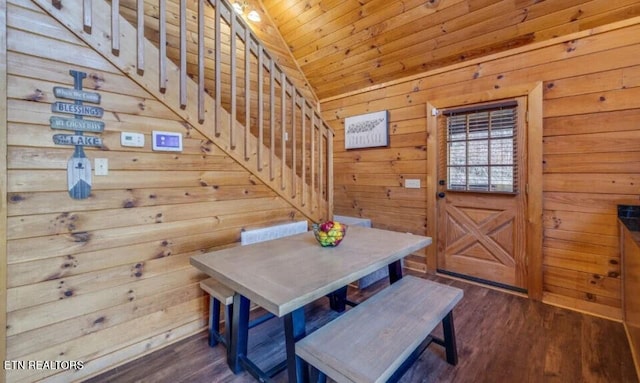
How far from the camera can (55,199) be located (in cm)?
165

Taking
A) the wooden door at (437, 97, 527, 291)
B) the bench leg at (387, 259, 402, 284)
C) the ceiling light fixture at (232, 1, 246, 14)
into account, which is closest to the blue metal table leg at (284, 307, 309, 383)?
the bench leg at (387, 259, 402, 284)

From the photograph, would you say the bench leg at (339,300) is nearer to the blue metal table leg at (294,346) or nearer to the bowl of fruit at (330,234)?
the bowl of fruit at (330,234)

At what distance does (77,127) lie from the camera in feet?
5.54

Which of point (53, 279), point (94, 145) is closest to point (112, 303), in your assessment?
point (53, 279)

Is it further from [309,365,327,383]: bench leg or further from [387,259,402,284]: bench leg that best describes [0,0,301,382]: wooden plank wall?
[387,259,402,284]: bench leg

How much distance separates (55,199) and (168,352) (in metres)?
1.20

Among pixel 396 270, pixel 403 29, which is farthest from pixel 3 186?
pixel 403 29

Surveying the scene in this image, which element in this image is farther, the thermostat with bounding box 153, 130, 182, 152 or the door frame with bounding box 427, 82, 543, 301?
the door frame with bounding box 427, 82, 543, 301

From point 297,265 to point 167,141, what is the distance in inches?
51.1

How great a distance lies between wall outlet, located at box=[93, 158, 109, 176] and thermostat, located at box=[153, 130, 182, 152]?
0.97 ft

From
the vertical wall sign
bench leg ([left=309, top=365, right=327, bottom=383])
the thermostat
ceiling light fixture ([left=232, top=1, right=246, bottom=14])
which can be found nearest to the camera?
bench leg ([left=309, top=365, right=327, bottom=383])

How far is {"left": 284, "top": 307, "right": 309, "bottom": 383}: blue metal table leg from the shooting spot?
137cm

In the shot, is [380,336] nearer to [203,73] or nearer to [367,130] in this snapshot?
[203,73]

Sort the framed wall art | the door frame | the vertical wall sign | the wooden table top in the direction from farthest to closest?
1. the framed wall art
2. the door frame
3. the vertical wall sign
4. the wooden table top
